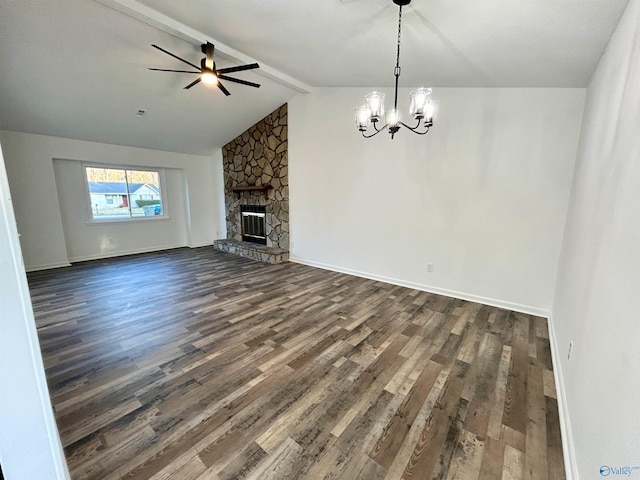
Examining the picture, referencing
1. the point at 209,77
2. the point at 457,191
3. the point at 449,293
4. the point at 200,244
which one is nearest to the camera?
the point at 209,77

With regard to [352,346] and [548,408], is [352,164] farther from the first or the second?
[548,408]

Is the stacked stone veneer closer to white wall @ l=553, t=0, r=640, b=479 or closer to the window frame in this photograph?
the window frame

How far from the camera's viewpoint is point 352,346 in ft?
8.25

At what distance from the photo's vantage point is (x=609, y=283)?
1267 millimetres

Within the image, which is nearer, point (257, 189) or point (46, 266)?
point (46, 266)

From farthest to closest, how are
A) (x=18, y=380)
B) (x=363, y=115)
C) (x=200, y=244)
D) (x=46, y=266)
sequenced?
(x=200, y=244) < (x=46, y=266) < (x=363, y=115) < (x=18, y=380)

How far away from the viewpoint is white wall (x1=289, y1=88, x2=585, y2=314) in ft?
10.0

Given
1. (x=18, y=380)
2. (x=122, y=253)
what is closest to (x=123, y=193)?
(x=122, y=253)

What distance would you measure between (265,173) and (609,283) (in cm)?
566

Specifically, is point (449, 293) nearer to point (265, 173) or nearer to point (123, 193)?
point (265, 173)

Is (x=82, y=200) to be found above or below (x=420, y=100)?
below

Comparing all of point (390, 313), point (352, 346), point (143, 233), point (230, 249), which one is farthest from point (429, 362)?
point (143, 233)

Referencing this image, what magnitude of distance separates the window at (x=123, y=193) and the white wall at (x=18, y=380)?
6.25 meters

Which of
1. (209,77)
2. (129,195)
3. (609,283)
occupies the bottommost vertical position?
(609,283)
